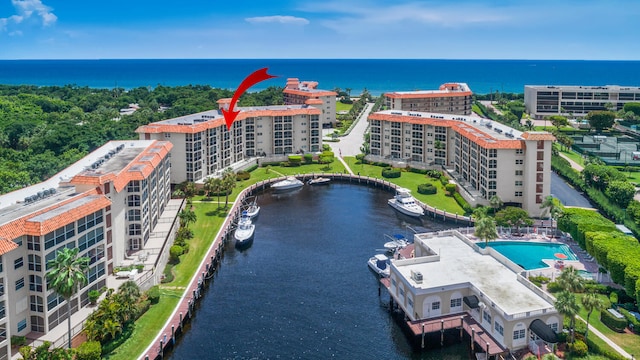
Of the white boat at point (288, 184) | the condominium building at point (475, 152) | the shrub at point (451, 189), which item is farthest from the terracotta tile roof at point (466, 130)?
the white boat at point (288, 184)

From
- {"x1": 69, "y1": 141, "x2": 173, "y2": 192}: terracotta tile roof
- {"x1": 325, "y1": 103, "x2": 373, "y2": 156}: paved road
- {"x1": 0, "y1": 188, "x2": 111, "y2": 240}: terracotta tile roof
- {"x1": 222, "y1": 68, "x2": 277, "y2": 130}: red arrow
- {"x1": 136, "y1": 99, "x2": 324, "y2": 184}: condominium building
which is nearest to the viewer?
{"x1": 0, "y1": 188, "x2": 111, "y2": 240}: terracotta tile roof

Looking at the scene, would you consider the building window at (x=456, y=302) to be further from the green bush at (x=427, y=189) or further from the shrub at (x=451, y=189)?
the green bush at (x=427, y=189)

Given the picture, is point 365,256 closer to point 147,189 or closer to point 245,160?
point 147,189

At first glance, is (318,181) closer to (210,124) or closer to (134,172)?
(210,124)

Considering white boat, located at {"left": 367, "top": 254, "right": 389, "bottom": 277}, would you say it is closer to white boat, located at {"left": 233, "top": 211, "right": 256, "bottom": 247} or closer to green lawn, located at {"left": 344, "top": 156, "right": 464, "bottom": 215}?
white boat, located at {"left": 233, "top": 211, "right": 256, "bottom": 247}

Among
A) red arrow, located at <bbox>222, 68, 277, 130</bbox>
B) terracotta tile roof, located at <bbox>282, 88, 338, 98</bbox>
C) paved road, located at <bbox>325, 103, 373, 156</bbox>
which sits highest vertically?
terracotta tile roof, located at <bbox>282, 88, 338, 98</bbox>

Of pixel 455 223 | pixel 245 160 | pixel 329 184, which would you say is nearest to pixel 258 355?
pixel 455 223

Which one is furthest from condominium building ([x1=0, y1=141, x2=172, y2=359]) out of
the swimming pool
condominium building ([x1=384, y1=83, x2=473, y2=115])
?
condominium building ([x1=384, y1=83, x2=473, y2=115])
